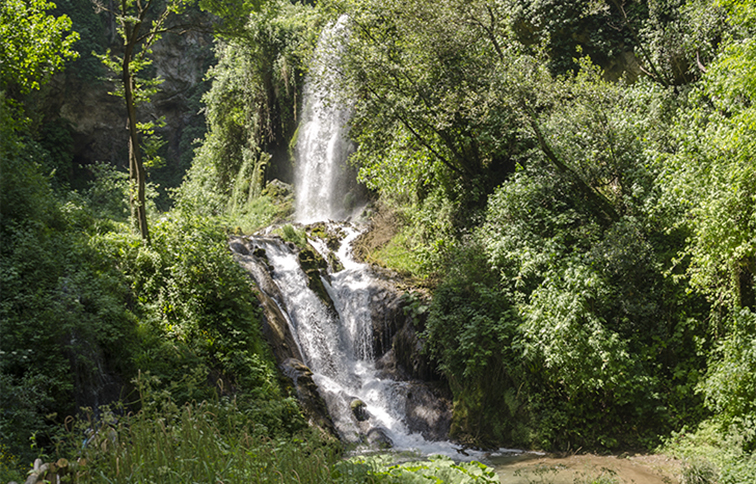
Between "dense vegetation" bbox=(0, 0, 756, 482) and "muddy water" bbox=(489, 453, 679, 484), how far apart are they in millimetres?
456

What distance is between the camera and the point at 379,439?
9.52 meters

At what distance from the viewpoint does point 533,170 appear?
10.8 meters

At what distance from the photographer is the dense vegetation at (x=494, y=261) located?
5.93 metres

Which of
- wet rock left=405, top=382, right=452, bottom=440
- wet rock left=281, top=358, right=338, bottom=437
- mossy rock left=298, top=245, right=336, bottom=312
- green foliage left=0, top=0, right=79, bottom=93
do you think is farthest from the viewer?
mossy rock left=298, top=245, right=336, bottom=312

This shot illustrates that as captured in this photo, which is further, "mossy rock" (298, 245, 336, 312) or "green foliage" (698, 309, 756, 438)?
"mossy rock" (298, 245, 336, 312)

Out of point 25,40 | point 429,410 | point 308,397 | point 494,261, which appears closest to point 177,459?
point 308,397

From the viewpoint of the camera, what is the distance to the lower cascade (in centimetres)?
983

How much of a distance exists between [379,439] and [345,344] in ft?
10.4

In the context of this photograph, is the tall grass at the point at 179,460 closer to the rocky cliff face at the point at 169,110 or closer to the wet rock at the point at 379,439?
the wet rock at the point at 379,439

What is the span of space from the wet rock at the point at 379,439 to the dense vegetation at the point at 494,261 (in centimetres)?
157

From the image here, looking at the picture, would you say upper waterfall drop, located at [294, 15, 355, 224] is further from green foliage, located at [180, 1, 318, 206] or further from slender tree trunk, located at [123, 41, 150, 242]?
slender tree trunk, located at [123, 41, 150, 242]

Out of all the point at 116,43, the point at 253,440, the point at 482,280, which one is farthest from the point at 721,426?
the point at 116,43

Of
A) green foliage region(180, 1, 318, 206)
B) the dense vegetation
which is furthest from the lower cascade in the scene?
green foliage region(180, 1, 318, 206)

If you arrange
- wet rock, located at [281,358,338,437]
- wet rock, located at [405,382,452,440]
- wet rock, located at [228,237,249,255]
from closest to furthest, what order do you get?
wet rock, located at [281,358,338,437] < wet rock, located at [405,382,452,440] < wet rock, located at [228,237,249,255]
